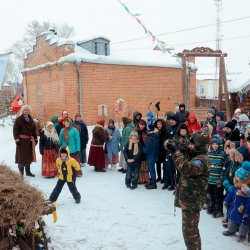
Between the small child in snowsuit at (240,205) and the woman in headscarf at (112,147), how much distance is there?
4333 millimetres

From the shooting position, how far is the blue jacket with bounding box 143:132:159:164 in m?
6.34

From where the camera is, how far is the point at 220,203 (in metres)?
4.90

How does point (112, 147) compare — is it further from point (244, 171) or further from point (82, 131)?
point (244, 171)

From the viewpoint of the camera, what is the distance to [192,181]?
3486mm

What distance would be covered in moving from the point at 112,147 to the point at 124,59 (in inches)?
350

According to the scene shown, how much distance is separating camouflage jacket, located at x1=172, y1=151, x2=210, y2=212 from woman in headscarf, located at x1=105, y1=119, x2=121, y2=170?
4610mm

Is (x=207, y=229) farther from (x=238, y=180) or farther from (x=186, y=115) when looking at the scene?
(x=186, y=115)

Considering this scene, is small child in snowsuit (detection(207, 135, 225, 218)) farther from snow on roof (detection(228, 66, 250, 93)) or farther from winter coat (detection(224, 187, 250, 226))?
snow on roof (detection(228, 66, 250, 93))

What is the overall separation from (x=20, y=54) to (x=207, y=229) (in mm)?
39625

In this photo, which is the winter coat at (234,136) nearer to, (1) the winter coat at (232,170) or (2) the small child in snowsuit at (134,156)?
(1) the winter coat at (232,170)

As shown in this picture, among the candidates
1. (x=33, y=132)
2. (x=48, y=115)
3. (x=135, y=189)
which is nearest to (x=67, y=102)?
(x=48, y=115)

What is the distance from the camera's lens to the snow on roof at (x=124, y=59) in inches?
568

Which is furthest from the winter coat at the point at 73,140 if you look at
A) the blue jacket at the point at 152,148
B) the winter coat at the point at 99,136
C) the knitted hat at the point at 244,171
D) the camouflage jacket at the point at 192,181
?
the knitted hat at the point at 244,171

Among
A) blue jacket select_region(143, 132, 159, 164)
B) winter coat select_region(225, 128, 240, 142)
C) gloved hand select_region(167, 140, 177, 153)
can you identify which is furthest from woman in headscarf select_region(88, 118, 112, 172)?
gloved hand select_region(167, 140, 177, 153)
